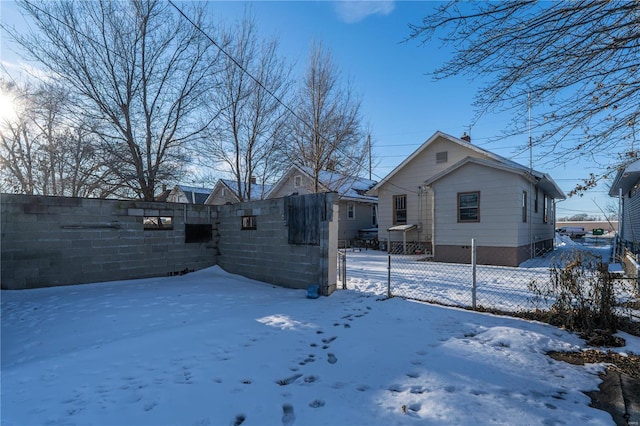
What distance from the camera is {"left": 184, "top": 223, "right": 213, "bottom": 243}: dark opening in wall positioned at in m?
9.64

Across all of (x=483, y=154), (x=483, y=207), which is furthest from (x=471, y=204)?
(x=483, y=154)

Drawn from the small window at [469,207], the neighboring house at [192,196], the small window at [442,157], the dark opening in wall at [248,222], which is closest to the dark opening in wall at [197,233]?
the dark opening in wall at [248,222]

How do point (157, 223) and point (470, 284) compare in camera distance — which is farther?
point (157, 223)

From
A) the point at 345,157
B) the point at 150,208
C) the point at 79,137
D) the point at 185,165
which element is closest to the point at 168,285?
the point at 150,208

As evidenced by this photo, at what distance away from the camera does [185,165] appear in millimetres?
13258

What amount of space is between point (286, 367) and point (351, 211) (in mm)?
17326

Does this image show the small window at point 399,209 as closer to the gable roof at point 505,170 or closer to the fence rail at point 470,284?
the gable roof at point 505,170

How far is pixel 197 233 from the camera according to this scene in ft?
32.4

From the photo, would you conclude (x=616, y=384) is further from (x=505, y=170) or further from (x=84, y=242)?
(x=84, y=242)

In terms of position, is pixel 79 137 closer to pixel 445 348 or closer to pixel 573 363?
pixel 445 348

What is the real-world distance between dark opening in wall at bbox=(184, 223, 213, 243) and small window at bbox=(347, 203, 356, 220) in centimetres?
1150

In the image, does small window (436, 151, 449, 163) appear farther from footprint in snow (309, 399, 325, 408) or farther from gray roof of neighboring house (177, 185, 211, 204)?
gray roof of neighboring house (177, 185, 211, 204)

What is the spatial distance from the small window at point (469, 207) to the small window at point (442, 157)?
356cm

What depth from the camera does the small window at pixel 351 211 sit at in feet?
66.3
